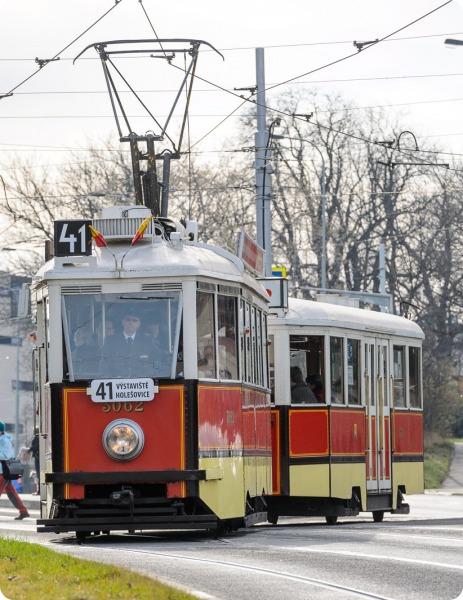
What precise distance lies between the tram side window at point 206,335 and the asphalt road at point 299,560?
1.58 meters

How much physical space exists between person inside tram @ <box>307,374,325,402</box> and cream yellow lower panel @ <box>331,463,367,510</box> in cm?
83

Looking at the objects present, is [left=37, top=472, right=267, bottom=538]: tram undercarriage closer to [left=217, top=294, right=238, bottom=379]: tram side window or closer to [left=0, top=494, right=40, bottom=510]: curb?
[left=217, top=294, right=238, bottom=379]: tram side window

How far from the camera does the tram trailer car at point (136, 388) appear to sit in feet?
56.3

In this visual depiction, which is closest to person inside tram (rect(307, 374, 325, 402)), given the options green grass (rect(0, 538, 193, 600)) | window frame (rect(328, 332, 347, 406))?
window frame (rect(328, 332, 347, 406))

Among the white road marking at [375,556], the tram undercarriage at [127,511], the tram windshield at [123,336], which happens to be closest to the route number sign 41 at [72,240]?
the tram windshield at [123,336]

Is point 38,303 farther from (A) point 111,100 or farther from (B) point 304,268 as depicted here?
(B) point 304,268

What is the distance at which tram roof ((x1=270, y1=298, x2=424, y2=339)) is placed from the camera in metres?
22.8

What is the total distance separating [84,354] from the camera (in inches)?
687

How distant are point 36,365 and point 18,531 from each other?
109 inches

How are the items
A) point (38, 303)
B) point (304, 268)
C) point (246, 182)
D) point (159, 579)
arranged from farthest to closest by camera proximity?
point (304, 268)
point (246, 182)
point (38, 303)
point (159, 579)

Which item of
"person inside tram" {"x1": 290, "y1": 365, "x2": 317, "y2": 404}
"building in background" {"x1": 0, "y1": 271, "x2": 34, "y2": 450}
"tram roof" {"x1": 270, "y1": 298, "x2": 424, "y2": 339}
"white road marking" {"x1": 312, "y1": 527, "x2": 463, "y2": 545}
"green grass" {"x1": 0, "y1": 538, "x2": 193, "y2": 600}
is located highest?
"building in background" {"x1": 0, "y1": 271, "x2": 34, "y2": 450}

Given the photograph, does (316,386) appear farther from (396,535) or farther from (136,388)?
(136,388)

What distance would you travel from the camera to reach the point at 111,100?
21.1 m

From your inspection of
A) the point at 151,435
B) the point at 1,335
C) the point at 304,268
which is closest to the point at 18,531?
the point at 151,435
